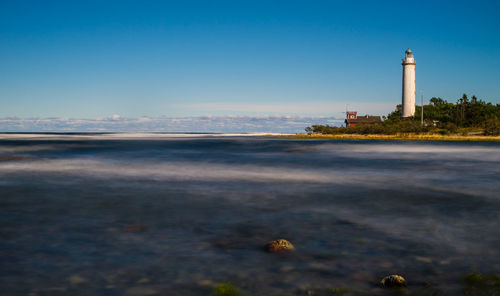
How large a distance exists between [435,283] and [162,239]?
4923 mm

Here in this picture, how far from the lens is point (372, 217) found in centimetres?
1085

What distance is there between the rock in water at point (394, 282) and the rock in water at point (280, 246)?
2.06 m

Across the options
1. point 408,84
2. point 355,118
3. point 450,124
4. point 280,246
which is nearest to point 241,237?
point 280,246

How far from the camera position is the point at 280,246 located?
7.66 m

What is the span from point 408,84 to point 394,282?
10218cm

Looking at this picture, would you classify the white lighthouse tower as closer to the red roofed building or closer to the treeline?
the treeline

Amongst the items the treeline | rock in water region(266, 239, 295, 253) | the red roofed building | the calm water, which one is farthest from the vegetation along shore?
rock in water region(266, 239, 295, 253)

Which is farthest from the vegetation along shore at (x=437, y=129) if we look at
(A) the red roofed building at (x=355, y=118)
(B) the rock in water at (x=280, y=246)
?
(B) the rock in water at (x=280, y=246)

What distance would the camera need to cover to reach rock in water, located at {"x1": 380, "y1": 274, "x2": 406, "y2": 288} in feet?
19.0

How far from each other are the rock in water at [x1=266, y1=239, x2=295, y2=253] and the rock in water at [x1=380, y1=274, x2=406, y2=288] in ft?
6.76

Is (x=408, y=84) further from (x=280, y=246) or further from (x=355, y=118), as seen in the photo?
(x=280, y=246)

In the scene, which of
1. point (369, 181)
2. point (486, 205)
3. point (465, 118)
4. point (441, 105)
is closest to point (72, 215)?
point (486, 205)

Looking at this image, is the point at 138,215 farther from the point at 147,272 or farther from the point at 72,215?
the point at 147,272

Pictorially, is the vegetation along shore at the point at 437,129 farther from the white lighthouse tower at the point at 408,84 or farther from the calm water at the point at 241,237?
the calm water at the point at 241,237
